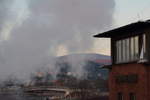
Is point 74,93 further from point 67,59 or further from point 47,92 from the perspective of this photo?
point 67,59

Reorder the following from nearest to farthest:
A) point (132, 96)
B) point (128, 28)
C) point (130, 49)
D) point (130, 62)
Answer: point (128, 28) → point (132, 96) → point (130, 62) → point (130, 49)

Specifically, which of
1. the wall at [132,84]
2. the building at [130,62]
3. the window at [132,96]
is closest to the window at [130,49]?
the building at [130,62]

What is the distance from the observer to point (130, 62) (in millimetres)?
30797

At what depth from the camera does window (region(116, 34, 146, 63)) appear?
1168 inches

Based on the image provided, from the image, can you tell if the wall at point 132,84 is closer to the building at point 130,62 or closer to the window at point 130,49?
the building at point 130,62

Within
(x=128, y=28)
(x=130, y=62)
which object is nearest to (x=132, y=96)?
(x=130, y=62)

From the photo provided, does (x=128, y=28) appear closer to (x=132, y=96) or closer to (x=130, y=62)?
(x=130, y=62)

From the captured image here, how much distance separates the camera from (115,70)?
111ft

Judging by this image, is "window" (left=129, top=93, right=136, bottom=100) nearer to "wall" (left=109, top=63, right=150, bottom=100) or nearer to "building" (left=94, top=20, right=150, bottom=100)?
"building" (left=94, top=20, right=150, bottom=100)

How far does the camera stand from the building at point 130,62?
28.8 m

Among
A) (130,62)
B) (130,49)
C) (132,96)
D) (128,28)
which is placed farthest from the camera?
(130,49)

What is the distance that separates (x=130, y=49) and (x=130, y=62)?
3.98ft

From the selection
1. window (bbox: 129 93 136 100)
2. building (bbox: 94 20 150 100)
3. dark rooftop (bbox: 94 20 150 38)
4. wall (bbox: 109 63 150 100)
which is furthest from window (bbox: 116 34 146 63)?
window (bbox: 129 93 136 100)

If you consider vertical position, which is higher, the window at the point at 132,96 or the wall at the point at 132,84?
the wall at the point at 132,84
